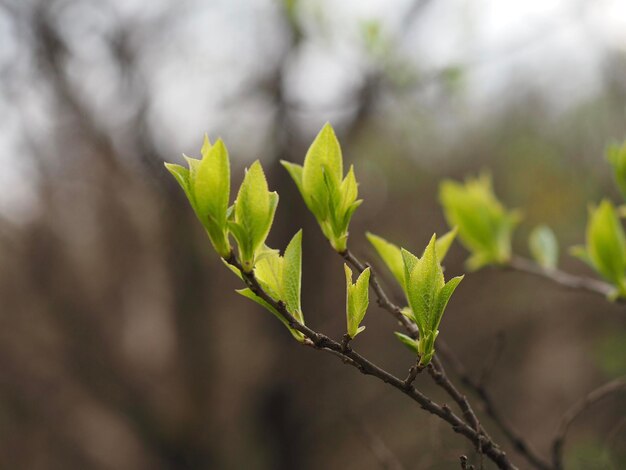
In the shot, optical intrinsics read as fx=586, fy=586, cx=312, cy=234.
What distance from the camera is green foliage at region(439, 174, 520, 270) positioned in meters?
0.92

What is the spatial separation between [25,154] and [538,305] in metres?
2.54

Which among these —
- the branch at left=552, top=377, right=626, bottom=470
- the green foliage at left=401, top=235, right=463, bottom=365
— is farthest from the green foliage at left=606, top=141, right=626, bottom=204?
the green foliage at left=401, top=235, right=463, bottom=365

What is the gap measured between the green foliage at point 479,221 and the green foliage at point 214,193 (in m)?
0.55

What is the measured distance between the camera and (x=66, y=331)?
2.43m

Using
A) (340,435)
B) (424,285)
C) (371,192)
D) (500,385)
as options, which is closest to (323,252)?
(371,192)

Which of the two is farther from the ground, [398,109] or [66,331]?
[398,109]

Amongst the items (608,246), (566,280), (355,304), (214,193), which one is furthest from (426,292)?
(566,280)

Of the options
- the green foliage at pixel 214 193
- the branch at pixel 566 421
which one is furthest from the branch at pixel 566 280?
the green foliage at pixel 214 193

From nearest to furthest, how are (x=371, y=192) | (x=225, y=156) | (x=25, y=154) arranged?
(x=225, y=156), (x=25, y=154), (x=371, y=192)

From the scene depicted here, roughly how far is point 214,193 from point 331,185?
11cm

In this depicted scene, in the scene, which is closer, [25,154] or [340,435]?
[25,154]

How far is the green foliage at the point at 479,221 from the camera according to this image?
36.3 inches

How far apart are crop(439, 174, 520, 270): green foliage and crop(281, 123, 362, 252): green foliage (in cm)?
45

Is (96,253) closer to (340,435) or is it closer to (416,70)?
(340,435)
